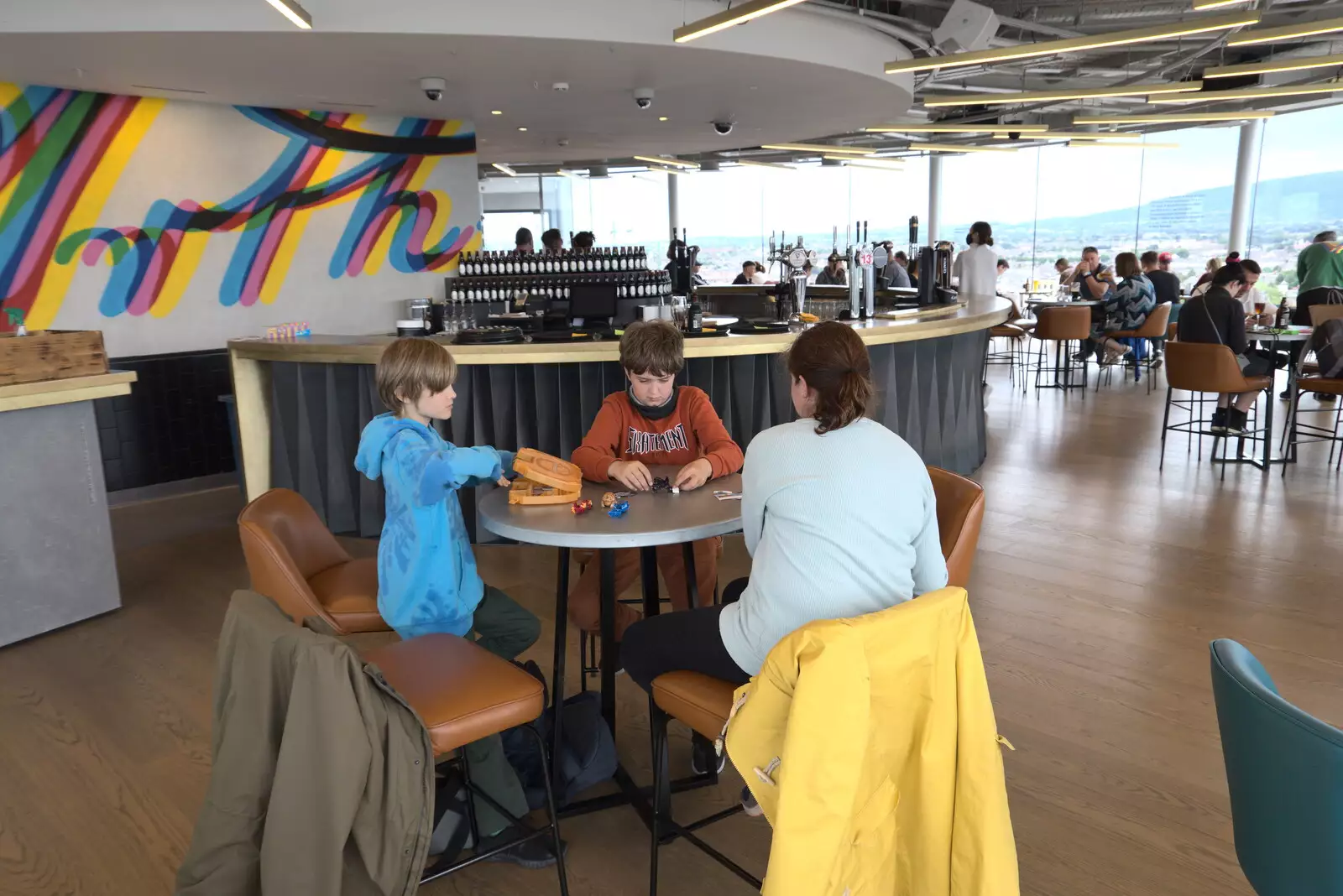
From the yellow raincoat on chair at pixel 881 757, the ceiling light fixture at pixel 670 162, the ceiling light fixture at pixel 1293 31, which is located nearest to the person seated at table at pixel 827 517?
the yellow raincoat on chair at pixel 881 757

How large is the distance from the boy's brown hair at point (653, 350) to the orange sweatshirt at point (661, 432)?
0.23m

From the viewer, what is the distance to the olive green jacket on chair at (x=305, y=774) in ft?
5.35

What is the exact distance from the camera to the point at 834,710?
1503 millimetres

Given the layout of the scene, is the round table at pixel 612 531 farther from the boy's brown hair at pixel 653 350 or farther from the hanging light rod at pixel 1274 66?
the hanging light rod at pixel 1274 66

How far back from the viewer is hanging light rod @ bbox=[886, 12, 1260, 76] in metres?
6.47

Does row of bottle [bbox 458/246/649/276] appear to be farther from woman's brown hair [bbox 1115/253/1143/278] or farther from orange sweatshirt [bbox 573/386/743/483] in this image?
woman's brown hair [bbox 1115/253/1143/278]

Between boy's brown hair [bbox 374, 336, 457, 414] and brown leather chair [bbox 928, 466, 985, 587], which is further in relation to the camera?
boy's brown hair [bbox 374, 336, 457, 414]

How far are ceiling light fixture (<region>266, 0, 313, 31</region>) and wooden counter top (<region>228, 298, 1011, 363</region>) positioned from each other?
1688 mm

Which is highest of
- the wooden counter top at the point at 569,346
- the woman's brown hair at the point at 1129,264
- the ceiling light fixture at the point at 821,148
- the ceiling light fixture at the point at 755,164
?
the ceiling light fixture at the point at 755,164

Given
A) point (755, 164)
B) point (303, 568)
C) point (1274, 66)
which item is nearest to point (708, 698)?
point (303, 568)

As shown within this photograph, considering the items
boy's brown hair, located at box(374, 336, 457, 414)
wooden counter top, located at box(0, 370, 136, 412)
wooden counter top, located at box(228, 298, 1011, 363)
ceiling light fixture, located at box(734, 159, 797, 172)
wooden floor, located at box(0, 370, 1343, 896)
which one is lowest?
wooden floor, located at box(0, 370, 1343, 896)

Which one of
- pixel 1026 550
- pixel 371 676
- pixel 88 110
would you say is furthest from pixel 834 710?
pixel 88 110

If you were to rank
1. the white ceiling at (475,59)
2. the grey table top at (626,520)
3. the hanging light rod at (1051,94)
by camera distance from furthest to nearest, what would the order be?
the hanging light rod at (1051,94)
the white ceiling at (475,59)
the grey table top at (626,520)

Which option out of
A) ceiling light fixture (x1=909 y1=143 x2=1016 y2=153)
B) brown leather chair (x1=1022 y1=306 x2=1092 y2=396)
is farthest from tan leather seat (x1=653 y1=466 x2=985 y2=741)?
ceiling light fixture (x1=909 y1=143 x2=1016 y2=153)
